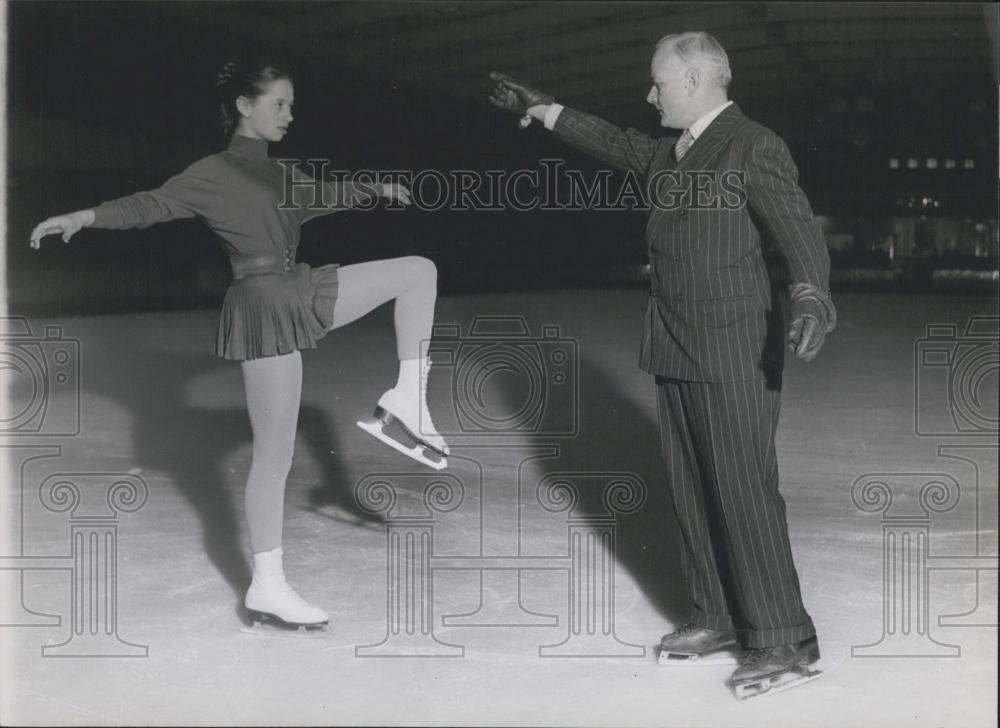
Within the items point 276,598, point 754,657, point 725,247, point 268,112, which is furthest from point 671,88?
point 276,598

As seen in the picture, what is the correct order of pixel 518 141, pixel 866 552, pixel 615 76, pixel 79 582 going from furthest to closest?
pixel 518 141, pixel 615 76, pixel 866 552, pixel 79 582

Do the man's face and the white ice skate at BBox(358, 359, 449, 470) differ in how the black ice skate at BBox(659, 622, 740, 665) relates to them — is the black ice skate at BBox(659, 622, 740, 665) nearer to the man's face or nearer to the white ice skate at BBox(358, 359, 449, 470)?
the white ice skate at BBox(358, 359, 449, 470)

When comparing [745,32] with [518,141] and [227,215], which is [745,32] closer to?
[518,141]

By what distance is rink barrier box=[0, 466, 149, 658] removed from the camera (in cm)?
335

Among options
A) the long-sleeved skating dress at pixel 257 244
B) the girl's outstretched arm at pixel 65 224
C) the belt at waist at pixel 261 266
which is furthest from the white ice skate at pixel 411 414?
the girl's outstretched arm at pixel 65 224

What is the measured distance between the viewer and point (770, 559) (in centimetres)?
297

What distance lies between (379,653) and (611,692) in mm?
710

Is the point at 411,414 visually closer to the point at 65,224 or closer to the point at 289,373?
the point at 289,373

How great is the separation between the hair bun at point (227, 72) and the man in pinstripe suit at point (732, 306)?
118 cm

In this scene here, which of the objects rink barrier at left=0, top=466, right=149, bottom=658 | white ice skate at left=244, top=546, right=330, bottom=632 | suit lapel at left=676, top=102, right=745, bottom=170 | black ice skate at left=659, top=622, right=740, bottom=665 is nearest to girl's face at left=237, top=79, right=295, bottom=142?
suit lapel at left=676, top=102, right=745, bottom=170

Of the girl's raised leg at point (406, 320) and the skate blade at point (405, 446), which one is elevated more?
the girl's raised leg at point (406, 320)

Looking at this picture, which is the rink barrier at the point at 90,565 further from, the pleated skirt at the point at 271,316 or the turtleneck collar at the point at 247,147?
the turtleneck collar at the point at 247,147

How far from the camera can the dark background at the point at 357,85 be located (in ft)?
41.1

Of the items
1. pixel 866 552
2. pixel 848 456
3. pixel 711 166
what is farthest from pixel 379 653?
pixel 848 456
